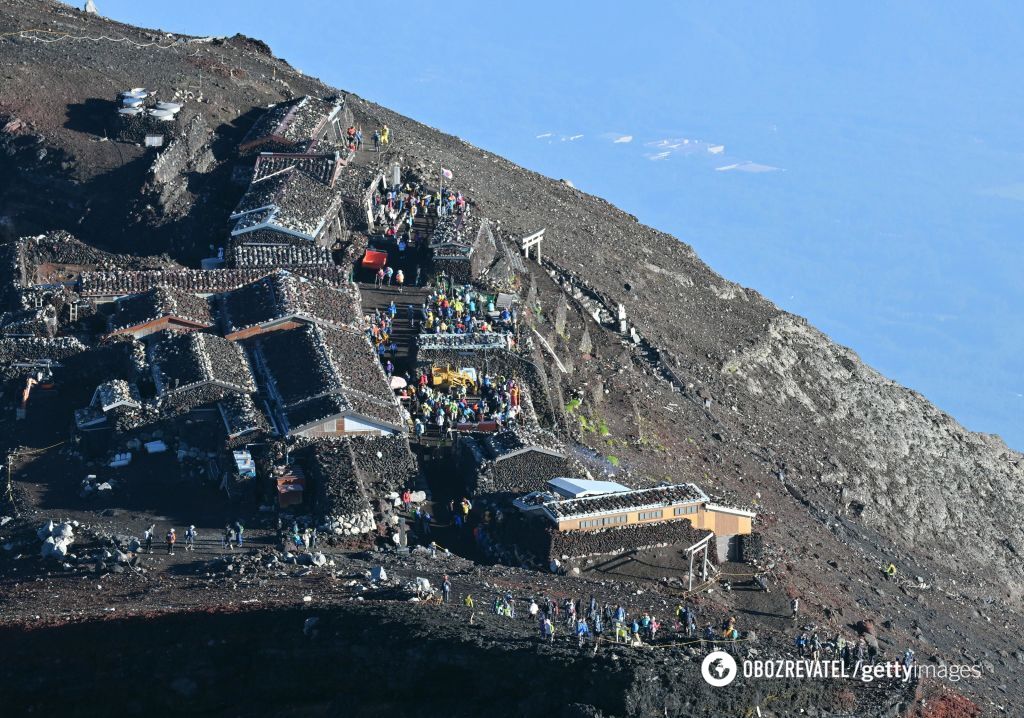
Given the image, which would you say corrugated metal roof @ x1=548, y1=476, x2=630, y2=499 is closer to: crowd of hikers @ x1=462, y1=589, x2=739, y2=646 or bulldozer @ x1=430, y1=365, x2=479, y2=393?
crowd of hikers @ x1=462, y1=589, x2=739, y2=646

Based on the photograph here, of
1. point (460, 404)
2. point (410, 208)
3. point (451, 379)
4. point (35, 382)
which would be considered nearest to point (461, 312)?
point (451, 379)

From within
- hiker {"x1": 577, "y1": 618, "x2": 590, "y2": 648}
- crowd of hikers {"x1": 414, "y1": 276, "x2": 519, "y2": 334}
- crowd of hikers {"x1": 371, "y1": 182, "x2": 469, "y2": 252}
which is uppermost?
crowd of hikers {"x1": 371, "y1": 182, "x2": 469, "y2": 252}

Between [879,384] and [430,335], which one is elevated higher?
[879,384]

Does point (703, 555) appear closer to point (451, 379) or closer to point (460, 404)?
point (460, 404)

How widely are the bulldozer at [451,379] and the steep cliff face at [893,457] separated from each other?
19.6m

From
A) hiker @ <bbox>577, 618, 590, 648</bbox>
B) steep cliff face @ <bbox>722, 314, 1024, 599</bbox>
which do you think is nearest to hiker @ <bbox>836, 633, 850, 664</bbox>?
hiker @ <bbox>577, 618, 590, 648</bbox>

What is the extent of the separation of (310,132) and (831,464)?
106 feet

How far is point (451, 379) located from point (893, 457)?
99.2ft

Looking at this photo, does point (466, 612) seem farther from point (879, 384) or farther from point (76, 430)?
point (879, 384)

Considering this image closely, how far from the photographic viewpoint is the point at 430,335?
7175 cm

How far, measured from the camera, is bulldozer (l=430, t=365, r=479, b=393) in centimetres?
7081

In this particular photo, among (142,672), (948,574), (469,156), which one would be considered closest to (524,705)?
(142,672)

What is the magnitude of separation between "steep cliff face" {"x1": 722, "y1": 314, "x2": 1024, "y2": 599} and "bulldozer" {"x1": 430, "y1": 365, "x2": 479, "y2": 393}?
64.2 ft

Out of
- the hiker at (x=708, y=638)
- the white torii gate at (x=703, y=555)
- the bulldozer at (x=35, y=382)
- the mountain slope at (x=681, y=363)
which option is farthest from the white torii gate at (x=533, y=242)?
the hiker at (x=708, y=638)
